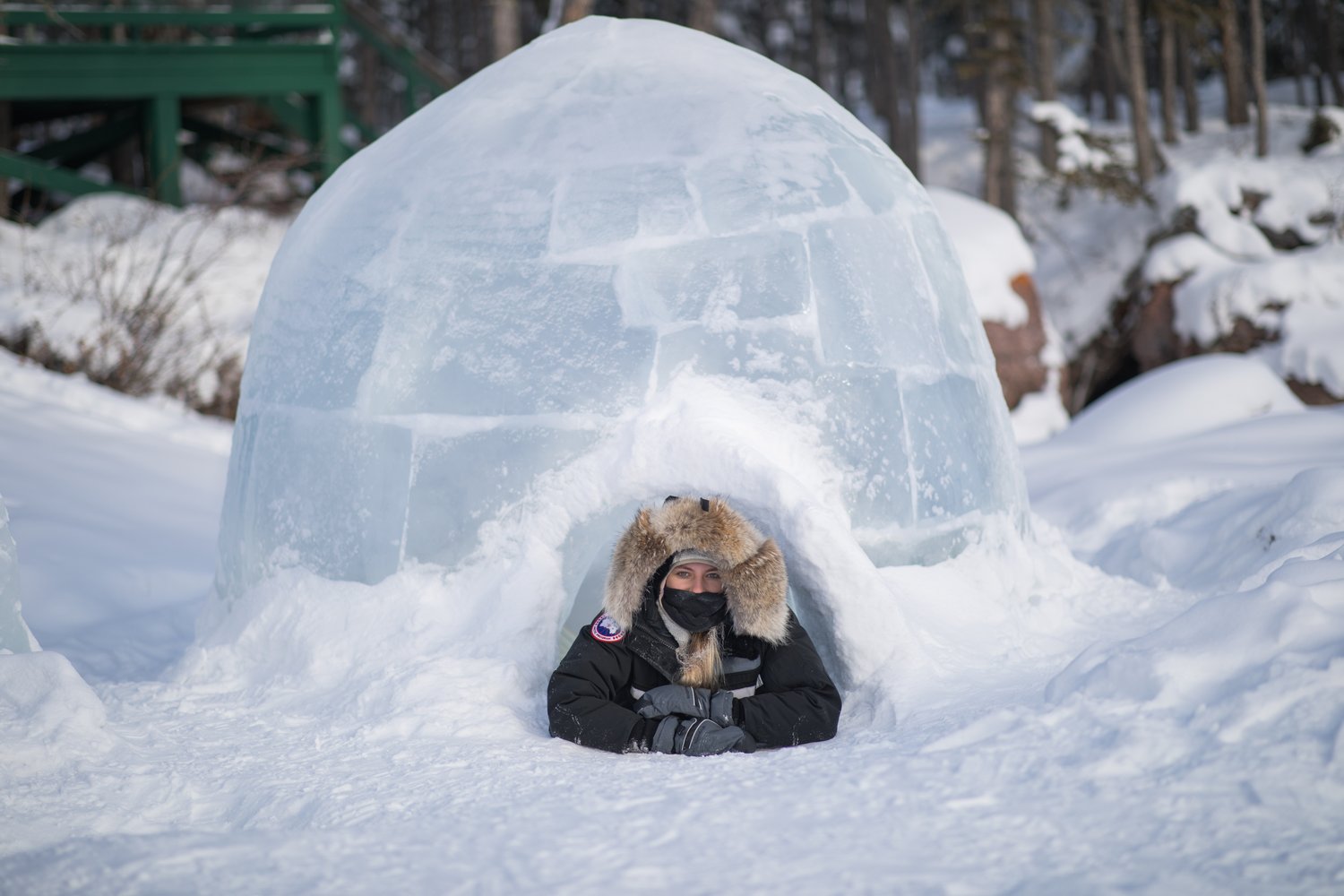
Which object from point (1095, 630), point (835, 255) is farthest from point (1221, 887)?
point (835, 255)

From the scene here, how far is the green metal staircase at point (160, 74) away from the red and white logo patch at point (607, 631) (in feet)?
26.3

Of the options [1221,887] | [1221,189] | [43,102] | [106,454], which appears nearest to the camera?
[1221,887]

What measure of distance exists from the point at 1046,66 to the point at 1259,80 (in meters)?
2.73

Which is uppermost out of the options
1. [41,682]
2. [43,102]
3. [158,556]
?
[43,102]

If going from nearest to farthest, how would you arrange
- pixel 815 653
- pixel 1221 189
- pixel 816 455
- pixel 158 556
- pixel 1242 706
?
pixel 1242 706, pixel 815 653, pixel 816 455, pixel 158 556, pixel 1221 189

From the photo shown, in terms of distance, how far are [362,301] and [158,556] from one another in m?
2.49

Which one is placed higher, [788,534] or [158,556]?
[788,534]

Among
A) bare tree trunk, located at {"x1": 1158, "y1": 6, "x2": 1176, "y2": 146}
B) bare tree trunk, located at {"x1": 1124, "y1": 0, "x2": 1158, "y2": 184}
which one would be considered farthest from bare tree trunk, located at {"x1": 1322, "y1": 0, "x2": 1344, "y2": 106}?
bare tree trunk, located at {"x1": 1124, "y1": 0, "x2": 1158, "y2": 184}

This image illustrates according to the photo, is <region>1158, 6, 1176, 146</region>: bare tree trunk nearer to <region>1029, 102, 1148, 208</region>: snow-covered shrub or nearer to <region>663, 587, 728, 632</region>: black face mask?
<region>1029, 102, 1148, 208</region>: snow-covered shrub

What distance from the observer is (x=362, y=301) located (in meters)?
3.71

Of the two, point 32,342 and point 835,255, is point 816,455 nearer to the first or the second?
point 835,255

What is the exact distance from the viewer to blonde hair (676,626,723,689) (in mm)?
3131

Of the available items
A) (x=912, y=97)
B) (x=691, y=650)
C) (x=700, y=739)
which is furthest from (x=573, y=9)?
(x=912, y=97)

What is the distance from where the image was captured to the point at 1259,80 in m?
12.6
